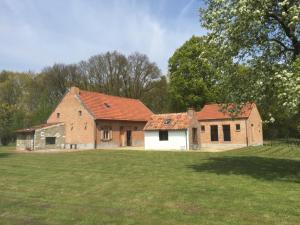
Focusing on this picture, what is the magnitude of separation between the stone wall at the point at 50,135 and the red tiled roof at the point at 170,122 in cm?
1086

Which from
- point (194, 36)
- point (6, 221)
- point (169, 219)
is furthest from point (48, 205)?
point (194, 36)

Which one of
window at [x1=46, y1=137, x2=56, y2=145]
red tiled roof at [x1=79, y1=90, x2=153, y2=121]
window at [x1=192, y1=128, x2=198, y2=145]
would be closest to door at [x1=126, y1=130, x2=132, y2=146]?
red tiled roof at [x1=79, y1=90, x2=153, y2=121]

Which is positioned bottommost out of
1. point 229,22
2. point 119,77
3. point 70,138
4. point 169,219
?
point 169,219

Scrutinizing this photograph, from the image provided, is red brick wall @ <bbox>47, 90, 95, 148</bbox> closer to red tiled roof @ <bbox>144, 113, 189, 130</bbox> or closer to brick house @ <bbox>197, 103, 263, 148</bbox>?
red tiled roof @ <bbox>144, 113, 189, 130</bbox>

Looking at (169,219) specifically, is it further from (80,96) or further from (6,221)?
(80,96)

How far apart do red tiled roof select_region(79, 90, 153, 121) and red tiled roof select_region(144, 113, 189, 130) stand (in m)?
5.64

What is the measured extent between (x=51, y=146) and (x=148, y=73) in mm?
28247

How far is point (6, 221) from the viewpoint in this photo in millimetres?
7707

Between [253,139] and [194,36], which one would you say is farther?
[194,36]

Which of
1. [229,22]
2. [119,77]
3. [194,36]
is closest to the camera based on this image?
[229,22]

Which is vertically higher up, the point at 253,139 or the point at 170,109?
the point at 170,109

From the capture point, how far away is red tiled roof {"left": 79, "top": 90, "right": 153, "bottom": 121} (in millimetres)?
38375

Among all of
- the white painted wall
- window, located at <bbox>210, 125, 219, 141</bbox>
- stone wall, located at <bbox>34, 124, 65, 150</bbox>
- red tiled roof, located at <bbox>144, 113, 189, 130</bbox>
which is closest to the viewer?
the white painted wall

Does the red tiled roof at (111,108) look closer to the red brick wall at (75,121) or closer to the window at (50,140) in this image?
the red brick wall at (75,121)
